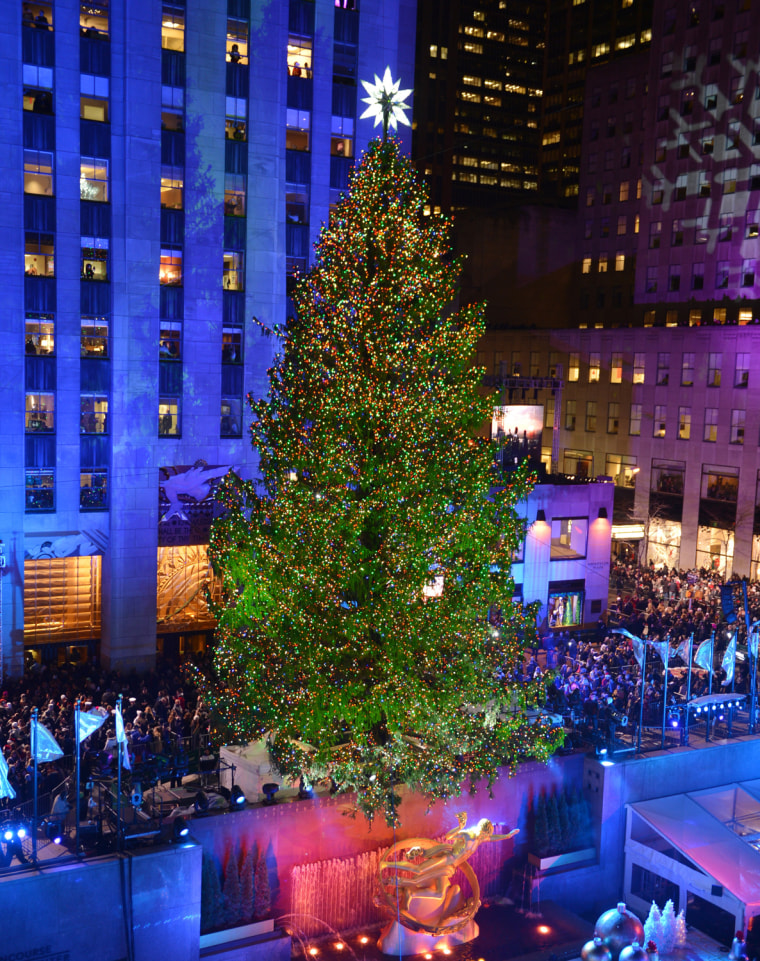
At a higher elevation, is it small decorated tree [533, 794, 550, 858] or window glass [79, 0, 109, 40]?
window glass [79, 0, 109, 40]

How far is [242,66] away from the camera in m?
40.2

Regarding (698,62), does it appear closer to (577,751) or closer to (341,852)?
(577,751)

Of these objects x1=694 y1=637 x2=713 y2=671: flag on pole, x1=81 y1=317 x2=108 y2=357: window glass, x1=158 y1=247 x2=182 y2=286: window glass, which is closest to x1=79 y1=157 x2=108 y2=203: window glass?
x1=158 y1=247 x2=182 y2=286: window glass

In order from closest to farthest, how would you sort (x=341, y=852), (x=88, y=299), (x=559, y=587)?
(x=341, y=852), (x=88, y=299), (x=559, y=587)

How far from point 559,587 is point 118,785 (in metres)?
30.4

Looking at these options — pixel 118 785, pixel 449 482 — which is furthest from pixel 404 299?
pixel 118 785

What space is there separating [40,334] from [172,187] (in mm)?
8248

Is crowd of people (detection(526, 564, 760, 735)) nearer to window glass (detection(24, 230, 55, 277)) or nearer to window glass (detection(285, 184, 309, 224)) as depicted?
window glass (detection(285, 184, 309, 224))

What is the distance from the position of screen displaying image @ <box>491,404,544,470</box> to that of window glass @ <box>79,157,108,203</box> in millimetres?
20894

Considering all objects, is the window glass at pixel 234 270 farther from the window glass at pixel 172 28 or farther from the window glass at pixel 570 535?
the window glass at pixel 570 535

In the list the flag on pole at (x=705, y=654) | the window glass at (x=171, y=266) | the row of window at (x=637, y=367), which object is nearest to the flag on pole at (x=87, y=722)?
the flag on pole at (x=705, y=654)

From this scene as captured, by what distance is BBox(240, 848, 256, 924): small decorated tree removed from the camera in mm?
19672

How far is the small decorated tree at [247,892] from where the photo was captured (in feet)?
64.5

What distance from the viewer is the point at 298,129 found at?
141 feet
